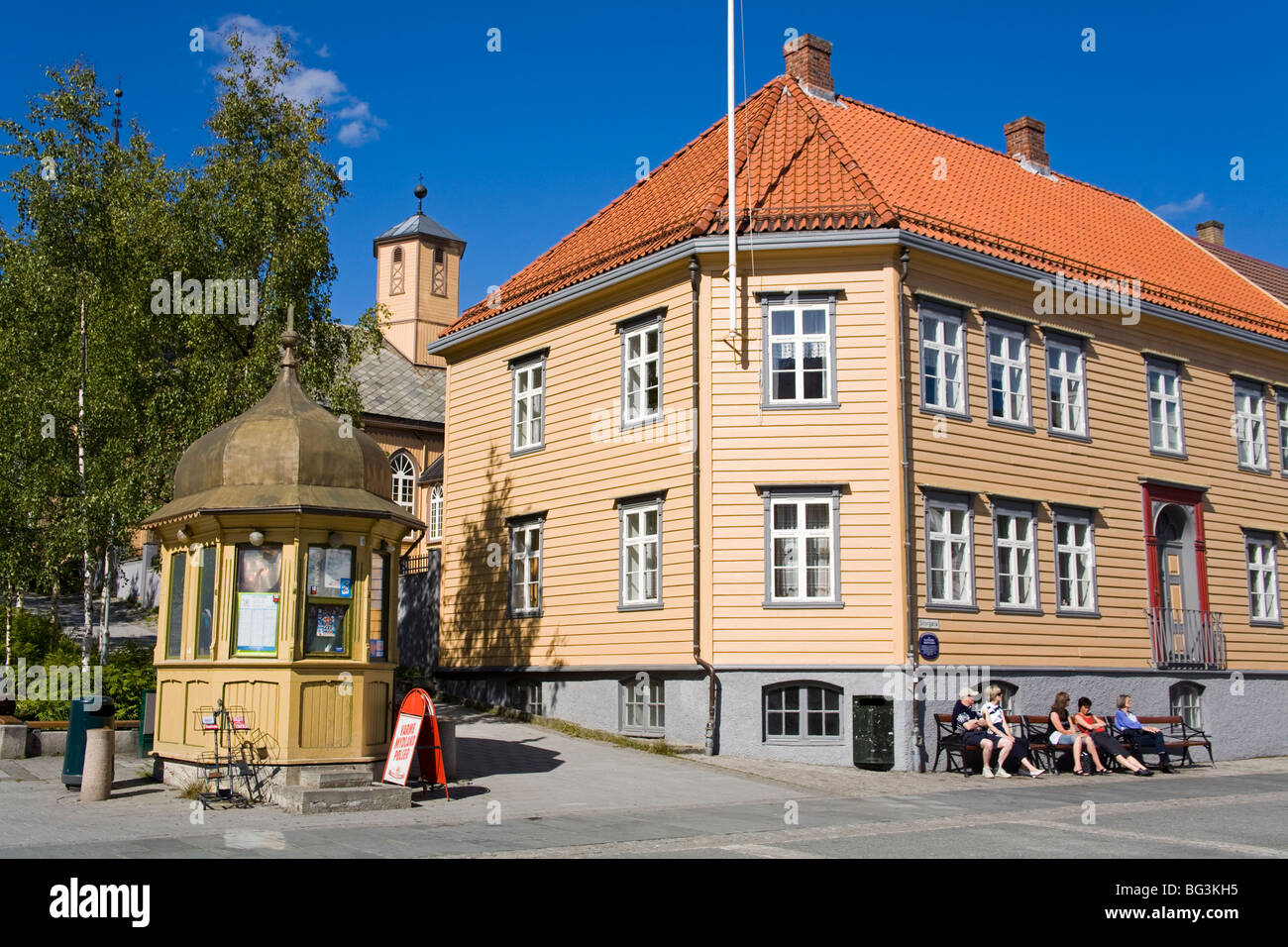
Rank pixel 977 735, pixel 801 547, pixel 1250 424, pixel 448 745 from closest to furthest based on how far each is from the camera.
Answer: pixel 448 745, pixel 977 735, pixel 801 547, pixel 1250 424

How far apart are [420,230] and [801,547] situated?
4872 centimetres

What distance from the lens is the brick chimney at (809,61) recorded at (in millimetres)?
26453

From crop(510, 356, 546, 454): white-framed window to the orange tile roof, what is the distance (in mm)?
1426

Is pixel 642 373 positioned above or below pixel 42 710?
above

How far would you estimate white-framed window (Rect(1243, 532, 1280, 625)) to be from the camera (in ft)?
88.9

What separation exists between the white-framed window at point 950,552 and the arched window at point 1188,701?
6.29 m

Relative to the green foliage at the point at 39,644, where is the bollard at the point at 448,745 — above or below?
below

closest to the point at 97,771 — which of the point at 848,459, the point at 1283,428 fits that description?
the point at 848,459

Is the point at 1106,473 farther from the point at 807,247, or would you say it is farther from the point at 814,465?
the point at 807,247

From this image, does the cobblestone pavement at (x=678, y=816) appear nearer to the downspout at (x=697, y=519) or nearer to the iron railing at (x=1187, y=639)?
the downspout at (x=697, y=519)

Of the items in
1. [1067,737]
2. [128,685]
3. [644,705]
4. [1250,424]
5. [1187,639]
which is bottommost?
[1067,737]

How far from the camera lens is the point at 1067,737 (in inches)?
791

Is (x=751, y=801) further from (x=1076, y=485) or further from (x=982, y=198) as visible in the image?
(x=982, y=198)

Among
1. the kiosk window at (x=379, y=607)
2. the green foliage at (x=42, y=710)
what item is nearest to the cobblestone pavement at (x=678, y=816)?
the green foliage at (x=42, y=710)
